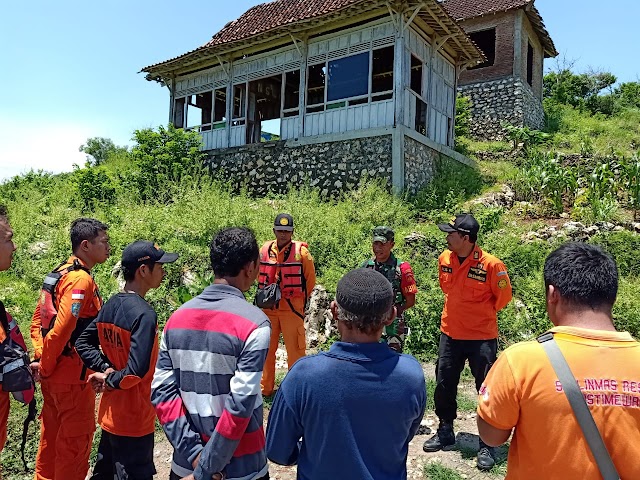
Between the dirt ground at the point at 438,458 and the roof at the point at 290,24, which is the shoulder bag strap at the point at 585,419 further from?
the roof at the point at 290,24

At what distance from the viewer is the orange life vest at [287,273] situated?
5000 mm

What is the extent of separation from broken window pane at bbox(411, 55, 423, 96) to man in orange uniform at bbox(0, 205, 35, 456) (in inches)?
468

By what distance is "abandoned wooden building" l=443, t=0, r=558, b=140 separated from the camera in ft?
58.9

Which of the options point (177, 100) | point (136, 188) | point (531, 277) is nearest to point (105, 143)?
point (177, 100)

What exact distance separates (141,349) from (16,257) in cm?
937

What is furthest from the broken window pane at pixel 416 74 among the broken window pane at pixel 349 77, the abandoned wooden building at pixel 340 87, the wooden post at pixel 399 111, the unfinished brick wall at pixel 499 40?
the unfinished brick wall at pixel 499 40

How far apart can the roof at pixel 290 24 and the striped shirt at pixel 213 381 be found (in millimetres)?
10945

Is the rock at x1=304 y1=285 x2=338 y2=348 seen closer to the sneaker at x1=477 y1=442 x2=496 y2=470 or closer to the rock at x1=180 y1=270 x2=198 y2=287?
the rock at x1=180 y1=270 x2=198 y2=287

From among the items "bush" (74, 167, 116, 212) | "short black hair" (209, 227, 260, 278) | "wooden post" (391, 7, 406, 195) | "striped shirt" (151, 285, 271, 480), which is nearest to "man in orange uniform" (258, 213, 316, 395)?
"short black hair" (209, 227, 260, 278)

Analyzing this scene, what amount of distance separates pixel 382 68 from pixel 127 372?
13.9 meters

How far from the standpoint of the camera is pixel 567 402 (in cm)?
158

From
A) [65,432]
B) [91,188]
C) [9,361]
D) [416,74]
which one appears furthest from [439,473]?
[91,188]

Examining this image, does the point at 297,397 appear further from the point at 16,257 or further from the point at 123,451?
the point at 16,257

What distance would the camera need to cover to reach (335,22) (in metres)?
12.5
